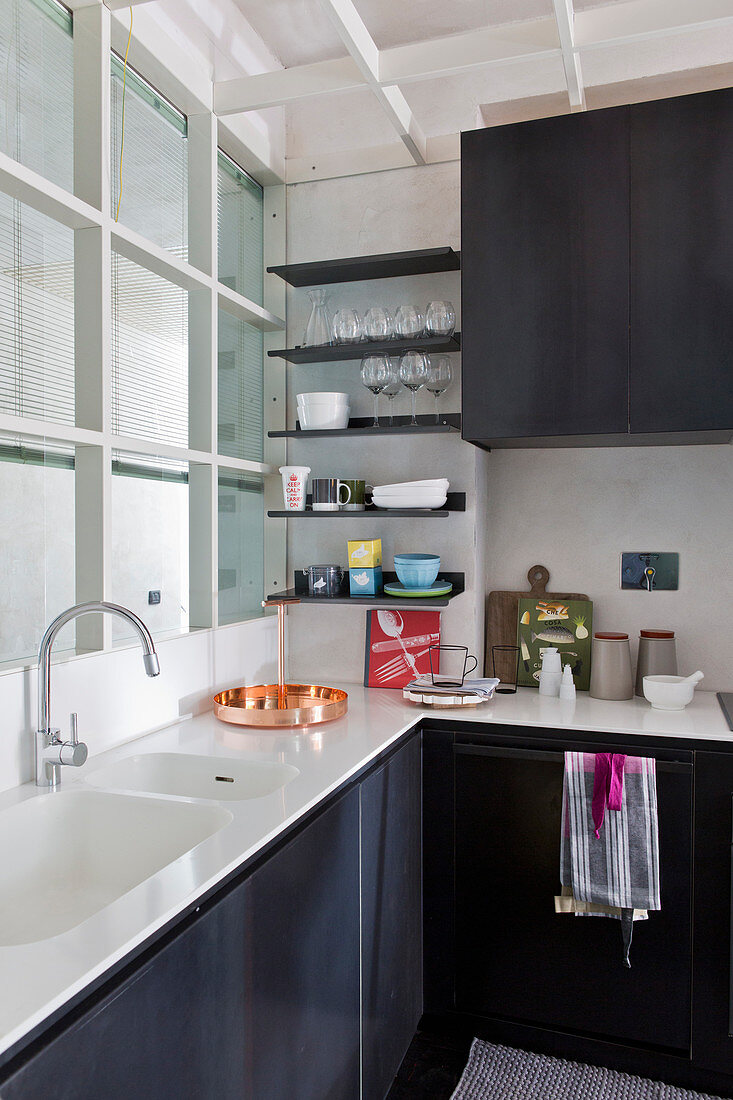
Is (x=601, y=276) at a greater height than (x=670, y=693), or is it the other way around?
(x=601, y=276)

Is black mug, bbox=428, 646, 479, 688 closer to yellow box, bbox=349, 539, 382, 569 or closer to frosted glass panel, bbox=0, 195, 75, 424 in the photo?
yellow box, bbox=349, 539, 382, 569

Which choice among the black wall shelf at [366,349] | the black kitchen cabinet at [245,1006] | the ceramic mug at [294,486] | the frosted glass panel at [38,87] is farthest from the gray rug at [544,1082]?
the frosted glass panel at [38,87]

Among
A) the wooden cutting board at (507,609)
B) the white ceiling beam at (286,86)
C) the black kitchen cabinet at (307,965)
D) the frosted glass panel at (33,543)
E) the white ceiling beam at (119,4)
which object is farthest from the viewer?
the wooden cutting board at (507,609)

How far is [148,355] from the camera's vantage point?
1.98 metres

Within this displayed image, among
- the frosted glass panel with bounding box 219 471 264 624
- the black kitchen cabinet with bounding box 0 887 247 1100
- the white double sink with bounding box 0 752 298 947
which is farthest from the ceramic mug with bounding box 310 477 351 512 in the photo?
the black kitchen cabinet with bounding box 0 887 247 1100

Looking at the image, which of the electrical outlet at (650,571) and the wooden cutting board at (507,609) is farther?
the wooden cutting board at (507,609)

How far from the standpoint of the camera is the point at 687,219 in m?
1.99

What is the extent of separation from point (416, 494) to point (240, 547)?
1.83 feet

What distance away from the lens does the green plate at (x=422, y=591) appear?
2250mm

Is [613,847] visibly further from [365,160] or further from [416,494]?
[365,160]

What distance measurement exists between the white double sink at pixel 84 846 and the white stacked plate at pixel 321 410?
4.19 feet

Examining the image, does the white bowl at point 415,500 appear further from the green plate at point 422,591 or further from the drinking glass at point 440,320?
the drinking glass at point 440,320

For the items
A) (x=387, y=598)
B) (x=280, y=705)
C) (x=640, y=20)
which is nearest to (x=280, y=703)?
(x=280, y=705)

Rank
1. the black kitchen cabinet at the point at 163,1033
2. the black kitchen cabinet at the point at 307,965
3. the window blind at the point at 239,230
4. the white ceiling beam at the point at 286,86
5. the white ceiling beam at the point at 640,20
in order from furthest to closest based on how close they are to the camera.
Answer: the window blind at the point at 239,230 < the white ceiling beam at the point at 286,86 < the white ceiling beam at the point at 640,20 < the black kitchen cabinet at the point at 307,965 < the black kitchen cabinet at the point at 163,1033
